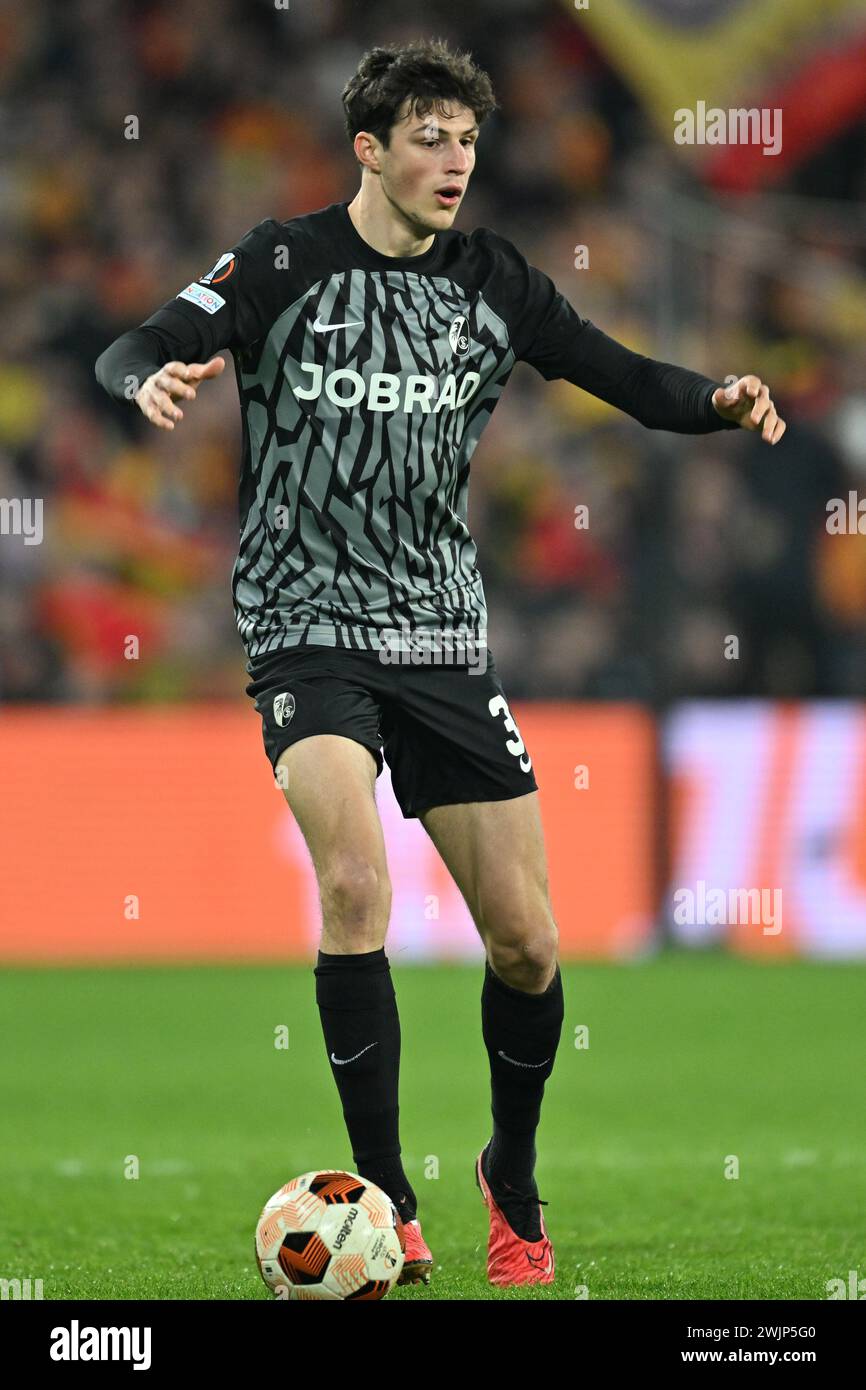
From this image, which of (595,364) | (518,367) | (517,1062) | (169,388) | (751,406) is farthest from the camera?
(518,367)

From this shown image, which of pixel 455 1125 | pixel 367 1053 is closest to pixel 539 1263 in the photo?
pixel 367 1053

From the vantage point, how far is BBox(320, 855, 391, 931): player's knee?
14.2ft

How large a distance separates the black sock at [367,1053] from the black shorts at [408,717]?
1.36 ft

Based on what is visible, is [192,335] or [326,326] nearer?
[192,335]

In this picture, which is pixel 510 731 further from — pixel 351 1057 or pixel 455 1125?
pixel 455 1125

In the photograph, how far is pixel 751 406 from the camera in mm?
4680

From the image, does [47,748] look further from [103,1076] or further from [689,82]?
[689,82]

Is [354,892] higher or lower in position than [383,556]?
lower

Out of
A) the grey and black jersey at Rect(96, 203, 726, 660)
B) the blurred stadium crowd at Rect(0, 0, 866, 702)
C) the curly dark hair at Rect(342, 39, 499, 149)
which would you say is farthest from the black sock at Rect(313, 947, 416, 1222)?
the blurred stadium crowd at Rect(0, 0, 866, 702)

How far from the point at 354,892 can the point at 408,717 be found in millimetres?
460

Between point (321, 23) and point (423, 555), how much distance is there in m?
13.2

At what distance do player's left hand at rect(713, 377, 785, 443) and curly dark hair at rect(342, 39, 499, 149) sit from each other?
0.80 m

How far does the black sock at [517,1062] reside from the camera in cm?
476
